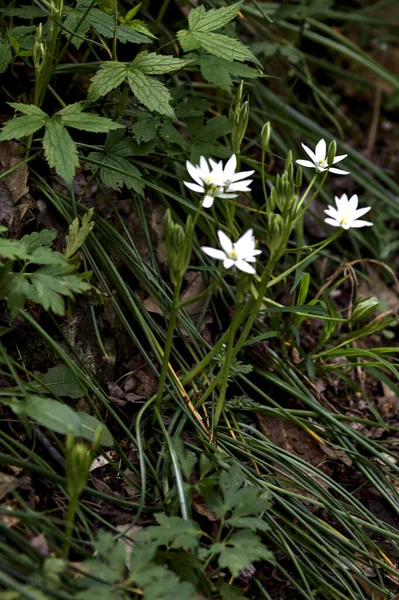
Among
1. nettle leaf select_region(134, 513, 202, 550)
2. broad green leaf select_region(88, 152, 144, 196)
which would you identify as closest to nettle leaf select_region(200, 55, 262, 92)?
broad green leaf select_region(88, 152, 144, 196)

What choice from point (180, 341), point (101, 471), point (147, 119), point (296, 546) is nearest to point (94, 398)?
point (101, 471)

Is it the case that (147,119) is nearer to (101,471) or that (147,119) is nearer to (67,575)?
(101,471)

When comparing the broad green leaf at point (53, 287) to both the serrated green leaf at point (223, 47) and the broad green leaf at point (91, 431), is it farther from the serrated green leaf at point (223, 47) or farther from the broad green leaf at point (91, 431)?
the serrated green leaf at point (223, 47)

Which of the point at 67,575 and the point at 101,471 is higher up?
the point at 67,575

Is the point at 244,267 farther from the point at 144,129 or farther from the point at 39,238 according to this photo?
the point at 144,129

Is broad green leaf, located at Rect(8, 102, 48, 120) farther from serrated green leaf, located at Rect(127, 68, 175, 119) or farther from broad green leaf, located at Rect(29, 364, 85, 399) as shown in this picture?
broad green leaf, located at Rect(29, 364, 85, 399)

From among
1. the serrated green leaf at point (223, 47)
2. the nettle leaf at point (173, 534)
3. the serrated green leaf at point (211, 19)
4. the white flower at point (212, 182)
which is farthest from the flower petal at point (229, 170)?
the nettle leaf at point (173, 534)

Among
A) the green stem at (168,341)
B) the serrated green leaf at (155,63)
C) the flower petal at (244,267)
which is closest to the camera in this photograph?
the flower petal at (244,267)
